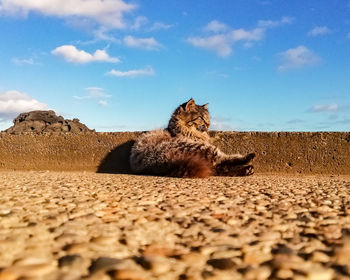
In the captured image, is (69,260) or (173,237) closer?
(69,260)

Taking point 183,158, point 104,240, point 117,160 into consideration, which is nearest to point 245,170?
point 183,158

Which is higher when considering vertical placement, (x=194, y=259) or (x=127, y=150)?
(x=127, y=150)

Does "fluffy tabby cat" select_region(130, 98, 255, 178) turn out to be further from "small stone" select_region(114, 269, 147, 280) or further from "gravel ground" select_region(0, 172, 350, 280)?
"small stone" select_region(114, 269, 147, 280)

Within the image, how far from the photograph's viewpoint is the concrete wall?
4895 millimetres

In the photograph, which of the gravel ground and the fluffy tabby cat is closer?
the gravel ground

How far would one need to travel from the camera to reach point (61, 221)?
1347mm

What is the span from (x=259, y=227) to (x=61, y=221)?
0.82 metres

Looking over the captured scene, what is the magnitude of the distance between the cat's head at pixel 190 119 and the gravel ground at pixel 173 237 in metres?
3.64

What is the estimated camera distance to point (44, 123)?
7.91 meters

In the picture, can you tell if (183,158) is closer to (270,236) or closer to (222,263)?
(270,236)

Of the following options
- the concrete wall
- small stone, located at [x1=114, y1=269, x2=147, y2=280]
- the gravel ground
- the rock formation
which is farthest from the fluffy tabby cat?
the rock formation

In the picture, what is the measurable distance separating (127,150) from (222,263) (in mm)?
4440

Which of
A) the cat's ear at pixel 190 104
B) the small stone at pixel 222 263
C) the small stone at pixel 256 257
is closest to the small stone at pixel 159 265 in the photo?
the small stone at pixel 222 263

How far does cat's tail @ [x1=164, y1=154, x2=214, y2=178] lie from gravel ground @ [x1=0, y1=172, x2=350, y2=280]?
5.23 ft
